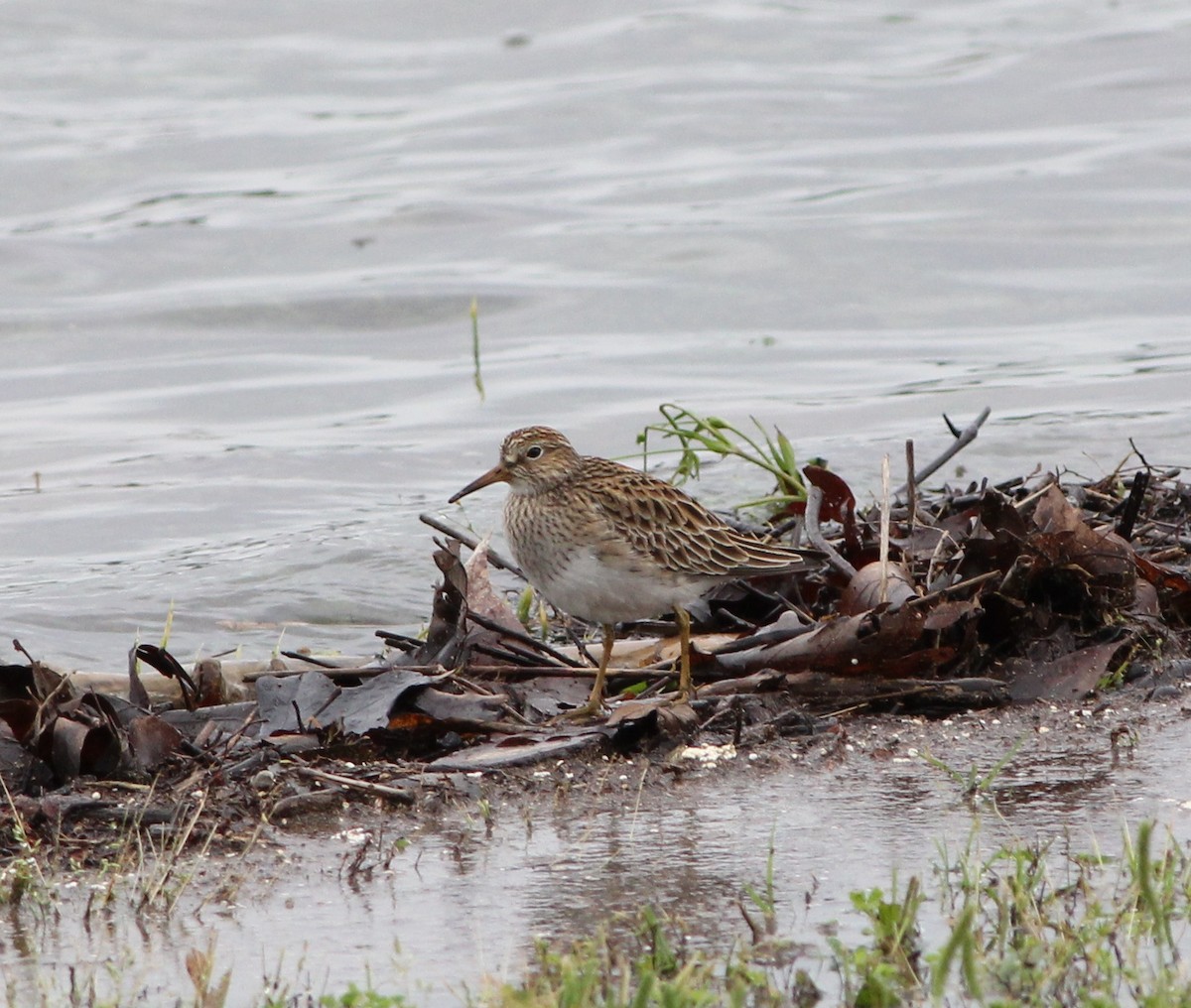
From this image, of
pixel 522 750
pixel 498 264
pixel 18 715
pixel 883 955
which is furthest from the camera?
pixel 498 264

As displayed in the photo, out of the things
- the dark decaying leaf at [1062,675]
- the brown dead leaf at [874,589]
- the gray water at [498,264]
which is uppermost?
the gray water at [498,264]

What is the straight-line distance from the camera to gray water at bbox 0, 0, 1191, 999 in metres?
10.8

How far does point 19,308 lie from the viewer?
16172 millimetres

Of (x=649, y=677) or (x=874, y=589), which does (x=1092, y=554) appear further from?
(x=649, y=677)

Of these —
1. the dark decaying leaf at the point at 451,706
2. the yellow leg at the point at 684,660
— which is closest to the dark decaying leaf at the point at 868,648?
the yellow leg at the point at 684,660

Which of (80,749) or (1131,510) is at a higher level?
(1131,510)

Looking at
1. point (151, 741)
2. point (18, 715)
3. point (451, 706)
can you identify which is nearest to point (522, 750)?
point (451, 706)

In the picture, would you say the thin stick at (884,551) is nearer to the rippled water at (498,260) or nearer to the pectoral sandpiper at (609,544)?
the pectoral sandpiper at (609,544)

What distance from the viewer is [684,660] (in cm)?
590

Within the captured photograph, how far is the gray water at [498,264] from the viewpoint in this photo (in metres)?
10.8

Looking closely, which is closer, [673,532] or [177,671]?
[177,671]

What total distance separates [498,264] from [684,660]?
11.8 m

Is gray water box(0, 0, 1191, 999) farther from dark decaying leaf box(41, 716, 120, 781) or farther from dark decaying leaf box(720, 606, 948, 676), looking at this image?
dark decaying leaf box(41, 716, 120, 781)

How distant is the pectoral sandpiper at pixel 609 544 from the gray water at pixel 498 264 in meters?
1.26
